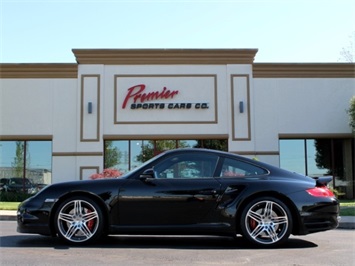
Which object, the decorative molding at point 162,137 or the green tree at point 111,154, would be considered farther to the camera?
the green tree at point 111,154

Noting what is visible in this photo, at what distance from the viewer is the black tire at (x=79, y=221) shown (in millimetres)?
6039

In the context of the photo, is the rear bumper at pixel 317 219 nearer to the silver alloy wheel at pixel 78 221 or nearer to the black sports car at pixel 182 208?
the black sports car at pixel 182 208

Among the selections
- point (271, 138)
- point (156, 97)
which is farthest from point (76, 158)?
point (271, 138)

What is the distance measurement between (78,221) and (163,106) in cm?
1399

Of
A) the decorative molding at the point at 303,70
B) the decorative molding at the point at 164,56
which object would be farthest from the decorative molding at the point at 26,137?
the decorative molding at the point at 303,70

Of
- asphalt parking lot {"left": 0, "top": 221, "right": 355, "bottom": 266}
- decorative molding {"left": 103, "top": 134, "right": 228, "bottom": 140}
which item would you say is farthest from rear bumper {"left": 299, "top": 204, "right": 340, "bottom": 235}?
decorative molding {"left": 103, "top": 134, "right": 228, "bottom": 140}

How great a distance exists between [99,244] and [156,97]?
14.1m

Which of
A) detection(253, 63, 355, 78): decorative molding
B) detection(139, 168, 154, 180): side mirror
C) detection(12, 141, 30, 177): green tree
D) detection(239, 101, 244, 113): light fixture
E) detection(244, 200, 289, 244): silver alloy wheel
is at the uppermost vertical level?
detection(253, 63, 355, 78): decorative molding

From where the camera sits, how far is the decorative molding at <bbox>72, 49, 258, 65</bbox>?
20.0 metres

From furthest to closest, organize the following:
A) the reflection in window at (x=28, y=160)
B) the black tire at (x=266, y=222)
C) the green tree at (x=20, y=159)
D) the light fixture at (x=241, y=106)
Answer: the green tree at (x=20, y=159), the reflection in window at (x=28, y=160), the light fixture at (x=241, y=106), the black tire at (x=266, y=222)

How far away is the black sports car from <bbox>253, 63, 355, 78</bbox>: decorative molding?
14.6 m

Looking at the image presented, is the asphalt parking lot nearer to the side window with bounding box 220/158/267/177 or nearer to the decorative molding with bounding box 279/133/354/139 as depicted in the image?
the side window with bounding box 220/158/267/177

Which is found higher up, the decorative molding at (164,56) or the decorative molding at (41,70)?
the decorative molding at (164,56)

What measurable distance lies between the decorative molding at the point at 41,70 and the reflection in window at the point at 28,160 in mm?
2972
